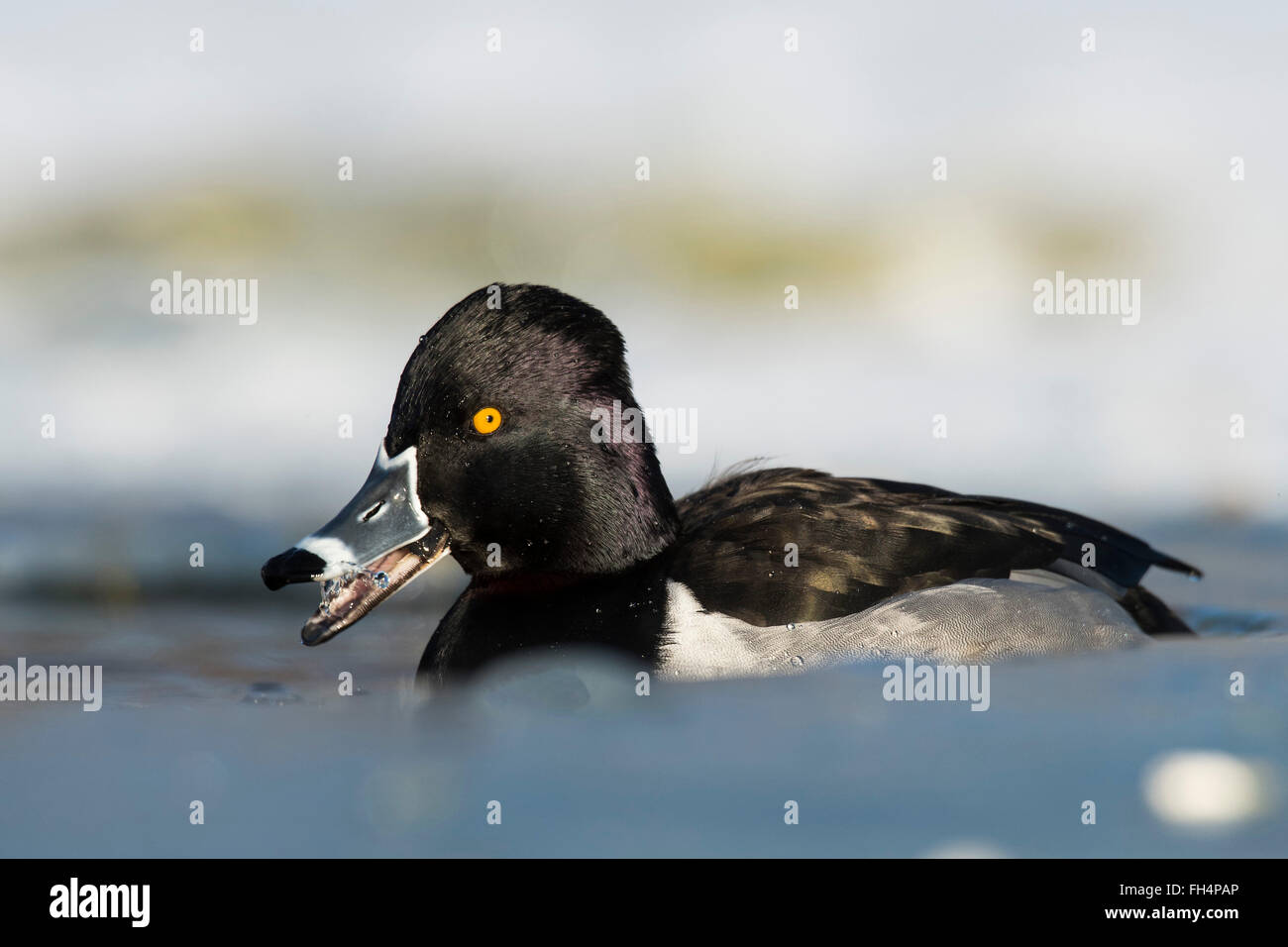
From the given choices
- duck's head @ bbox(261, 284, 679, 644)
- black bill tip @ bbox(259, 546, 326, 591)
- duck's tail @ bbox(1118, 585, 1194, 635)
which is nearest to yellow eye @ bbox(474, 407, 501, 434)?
duck's head @ bbox(261, 284, 679, 644)

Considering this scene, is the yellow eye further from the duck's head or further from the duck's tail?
the duck's tail

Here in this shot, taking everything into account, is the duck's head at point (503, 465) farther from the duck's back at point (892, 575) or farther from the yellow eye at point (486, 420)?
the duck's back at point (892, 575)

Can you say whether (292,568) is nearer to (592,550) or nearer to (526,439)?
(526,439)

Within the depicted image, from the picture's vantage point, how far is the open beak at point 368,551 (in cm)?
511

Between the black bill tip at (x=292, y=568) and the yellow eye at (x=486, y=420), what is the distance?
0.71 m

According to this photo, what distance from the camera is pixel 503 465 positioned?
17.5 ft

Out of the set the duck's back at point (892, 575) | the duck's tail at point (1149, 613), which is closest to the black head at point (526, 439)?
the duck's back at point (892, 575)

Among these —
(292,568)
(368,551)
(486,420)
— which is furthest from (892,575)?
(292,568)

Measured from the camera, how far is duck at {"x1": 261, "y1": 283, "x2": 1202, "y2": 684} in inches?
203

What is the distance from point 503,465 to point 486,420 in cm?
17

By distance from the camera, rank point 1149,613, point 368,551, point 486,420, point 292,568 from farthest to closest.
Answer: point 1149,613 < point 486,420 < point 368,551 < point 292,568

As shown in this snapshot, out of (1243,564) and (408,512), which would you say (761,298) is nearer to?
(1243,564)

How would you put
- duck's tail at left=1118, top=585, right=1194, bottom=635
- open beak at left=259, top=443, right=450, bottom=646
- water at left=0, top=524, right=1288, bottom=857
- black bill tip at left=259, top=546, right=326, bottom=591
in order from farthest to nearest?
1. duck's tail at left=1118, top=585, right=1194, bottom=635
2. open beak at left=259, top=443, right=450, bottom=646
3. black bill tip at left=259, top=546, right=326, bottom=591
4. water at left=0, top=524, right=1288, bottom=857

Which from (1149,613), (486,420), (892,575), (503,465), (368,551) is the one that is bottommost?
(1149,613)
